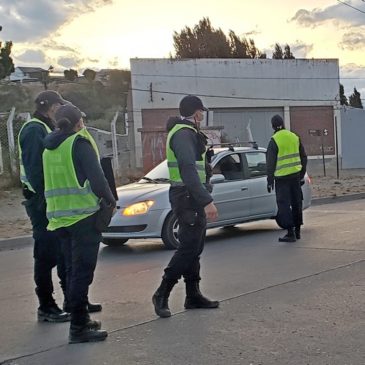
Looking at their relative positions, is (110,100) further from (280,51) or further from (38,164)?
(38,164)

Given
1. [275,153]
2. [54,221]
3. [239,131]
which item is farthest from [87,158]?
[239,131]

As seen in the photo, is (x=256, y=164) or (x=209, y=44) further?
(x=209, y=44)

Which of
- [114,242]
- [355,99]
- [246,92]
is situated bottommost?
[114,242]

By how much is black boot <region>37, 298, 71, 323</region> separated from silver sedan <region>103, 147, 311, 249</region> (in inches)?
141

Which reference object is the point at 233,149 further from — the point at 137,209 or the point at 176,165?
the point at 176,165

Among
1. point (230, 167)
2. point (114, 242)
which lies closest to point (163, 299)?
point (114, 242)

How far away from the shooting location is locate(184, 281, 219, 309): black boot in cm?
568

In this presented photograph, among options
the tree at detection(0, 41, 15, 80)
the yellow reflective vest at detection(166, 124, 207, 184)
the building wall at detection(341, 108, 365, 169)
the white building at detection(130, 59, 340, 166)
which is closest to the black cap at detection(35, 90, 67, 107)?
the yellow reflective vest at detection(166, 124, 207, 184)

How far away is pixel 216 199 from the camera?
10016 mm

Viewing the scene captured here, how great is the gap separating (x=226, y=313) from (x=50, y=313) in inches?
61.9

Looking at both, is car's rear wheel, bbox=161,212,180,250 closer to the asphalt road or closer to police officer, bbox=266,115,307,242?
the asphalt road

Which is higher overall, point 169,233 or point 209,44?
point 209,44

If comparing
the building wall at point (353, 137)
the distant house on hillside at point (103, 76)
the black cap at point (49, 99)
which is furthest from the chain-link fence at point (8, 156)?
the distant house on hillside at point (103, 76)

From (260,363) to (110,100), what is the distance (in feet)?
174
